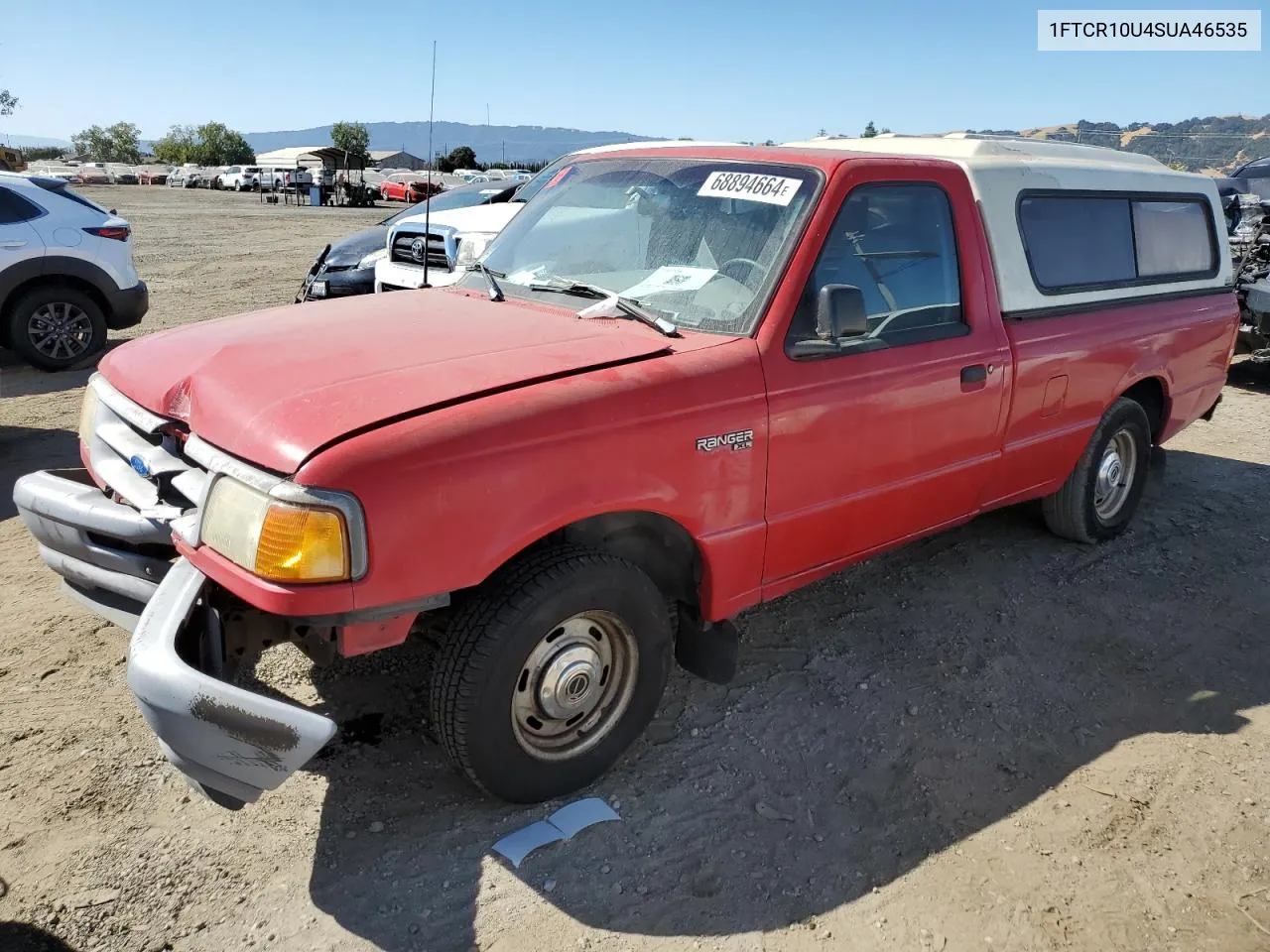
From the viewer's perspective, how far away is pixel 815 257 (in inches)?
127

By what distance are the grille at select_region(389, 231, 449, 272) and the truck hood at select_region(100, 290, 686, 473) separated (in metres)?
4.98

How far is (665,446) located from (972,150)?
7.58ft

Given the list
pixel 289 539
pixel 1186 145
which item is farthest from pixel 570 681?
Result: pixel 1186 145

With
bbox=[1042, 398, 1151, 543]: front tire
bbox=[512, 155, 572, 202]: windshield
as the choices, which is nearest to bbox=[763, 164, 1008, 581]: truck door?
bbox=[1042, 398, 1151, 543]: front tire

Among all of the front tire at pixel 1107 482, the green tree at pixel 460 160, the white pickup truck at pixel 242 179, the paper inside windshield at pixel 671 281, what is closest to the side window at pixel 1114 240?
the front tire at pixel 1107 482

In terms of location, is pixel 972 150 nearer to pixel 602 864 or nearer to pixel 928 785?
pixel 928 785

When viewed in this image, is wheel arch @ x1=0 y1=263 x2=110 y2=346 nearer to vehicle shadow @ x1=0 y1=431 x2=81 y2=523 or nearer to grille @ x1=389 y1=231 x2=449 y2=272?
vehicle shadow @ x1=0 y1=431 x2=81 y2=523

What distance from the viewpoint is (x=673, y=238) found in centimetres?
346

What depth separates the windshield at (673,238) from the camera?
3.26m

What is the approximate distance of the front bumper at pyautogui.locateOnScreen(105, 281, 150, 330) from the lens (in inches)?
350

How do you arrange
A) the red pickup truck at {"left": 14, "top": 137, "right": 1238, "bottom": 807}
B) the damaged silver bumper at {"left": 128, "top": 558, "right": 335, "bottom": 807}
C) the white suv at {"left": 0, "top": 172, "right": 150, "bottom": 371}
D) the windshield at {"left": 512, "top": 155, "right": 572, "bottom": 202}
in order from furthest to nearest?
1. the white suv at {"left": 0, "top": 172, "right": 150, "bottom": 371}
2. the windshield at {"left": 512, "top": 155, "right": 572, "bottom": 202}
3. the red pickup truck at {"left": 14, "top": 137, "right": 1238, "bottom": 807}
4. the damaged silver bumper at {"left": 128, "top": 558, "right": 335, "bottom": 807}

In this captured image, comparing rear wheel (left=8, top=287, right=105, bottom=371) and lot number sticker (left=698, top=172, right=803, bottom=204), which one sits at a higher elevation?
lot number sticker (left=698, top=172, right=803, bottom=204)

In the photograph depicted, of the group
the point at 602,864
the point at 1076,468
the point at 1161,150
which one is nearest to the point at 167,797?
the point at 602,864

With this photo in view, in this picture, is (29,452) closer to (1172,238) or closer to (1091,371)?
(1091,371)
